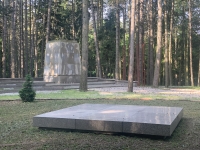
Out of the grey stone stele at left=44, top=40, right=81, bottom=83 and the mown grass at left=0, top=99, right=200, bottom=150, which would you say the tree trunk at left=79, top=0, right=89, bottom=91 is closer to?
the grey stone stele at left=44, top=40, right=81, bottom=83

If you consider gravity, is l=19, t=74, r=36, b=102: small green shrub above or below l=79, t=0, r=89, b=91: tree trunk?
below

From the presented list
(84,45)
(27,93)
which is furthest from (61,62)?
(27,93)

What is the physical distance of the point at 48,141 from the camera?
4781 mm

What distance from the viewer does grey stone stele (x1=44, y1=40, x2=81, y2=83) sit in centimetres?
2117

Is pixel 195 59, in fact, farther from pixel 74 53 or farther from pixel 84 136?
pixel 84 136

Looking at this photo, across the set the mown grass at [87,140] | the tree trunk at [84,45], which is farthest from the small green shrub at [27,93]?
the tree trunk at [84,45]

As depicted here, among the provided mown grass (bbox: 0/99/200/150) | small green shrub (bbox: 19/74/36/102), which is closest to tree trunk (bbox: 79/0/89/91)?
small green shrub (bbox: 19/74/36/102)

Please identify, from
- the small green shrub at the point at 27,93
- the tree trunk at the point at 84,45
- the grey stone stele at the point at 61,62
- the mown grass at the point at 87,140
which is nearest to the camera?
the mown grass at the point at 87,140

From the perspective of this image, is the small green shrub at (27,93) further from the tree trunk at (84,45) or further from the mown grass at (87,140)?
the tree trunk at (84,45)

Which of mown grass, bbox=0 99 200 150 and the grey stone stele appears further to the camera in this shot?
the grey stone stele

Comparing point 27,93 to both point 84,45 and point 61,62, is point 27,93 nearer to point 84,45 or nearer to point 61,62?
point 84,45

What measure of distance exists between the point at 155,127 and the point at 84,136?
1.33 metres

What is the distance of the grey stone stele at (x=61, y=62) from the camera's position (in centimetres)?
2117

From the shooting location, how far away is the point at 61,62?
21.2 meters
